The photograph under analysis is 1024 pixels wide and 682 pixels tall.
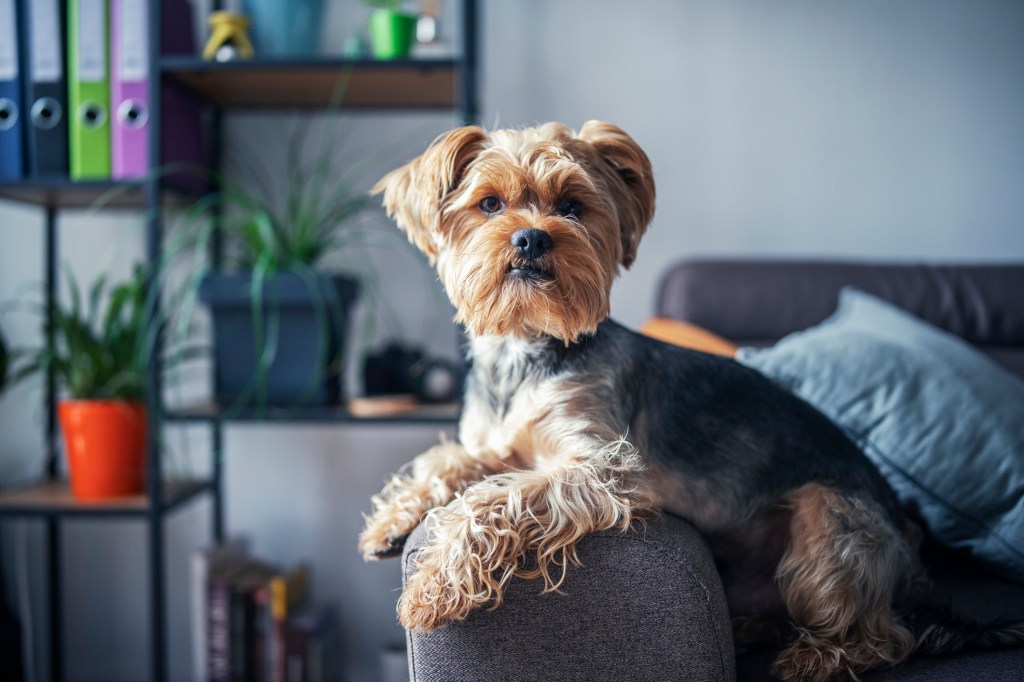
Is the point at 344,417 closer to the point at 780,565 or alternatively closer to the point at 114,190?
the point at 114,190

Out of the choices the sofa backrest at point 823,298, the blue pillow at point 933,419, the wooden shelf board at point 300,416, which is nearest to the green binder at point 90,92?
the wooden shelf board at point 300,416

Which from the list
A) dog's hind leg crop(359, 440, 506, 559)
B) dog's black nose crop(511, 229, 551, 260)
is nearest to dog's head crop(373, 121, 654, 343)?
dog's black nose crop(511, 229, 551, 260)

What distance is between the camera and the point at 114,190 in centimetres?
187

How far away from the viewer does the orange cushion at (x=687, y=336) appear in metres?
1.69

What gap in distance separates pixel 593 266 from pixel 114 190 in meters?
1.42

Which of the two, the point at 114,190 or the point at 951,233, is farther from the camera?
the point at 951,233

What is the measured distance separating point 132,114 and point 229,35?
0.31 metres

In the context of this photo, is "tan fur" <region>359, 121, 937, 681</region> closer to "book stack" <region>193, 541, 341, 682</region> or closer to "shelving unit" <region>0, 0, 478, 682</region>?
"shelving unit" <region>0, 0, 478, 682</region>

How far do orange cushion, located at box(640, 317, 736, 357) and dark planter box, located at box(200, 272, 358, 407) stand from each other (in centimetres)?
75

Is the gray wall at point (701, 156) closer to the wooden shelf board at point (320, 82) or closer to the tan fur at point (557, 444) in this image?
the wooden shelf board at point (320, 82)

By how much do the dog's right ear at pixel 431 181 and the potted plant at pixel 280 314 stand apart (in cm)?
66

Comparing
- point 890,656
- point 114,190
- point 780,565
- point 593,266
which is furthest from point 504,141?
point 114,190

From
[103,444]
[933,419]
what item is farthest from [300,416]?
[933,419]

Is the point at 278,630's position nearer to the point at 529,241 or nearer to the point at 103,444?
the point at 103,444
